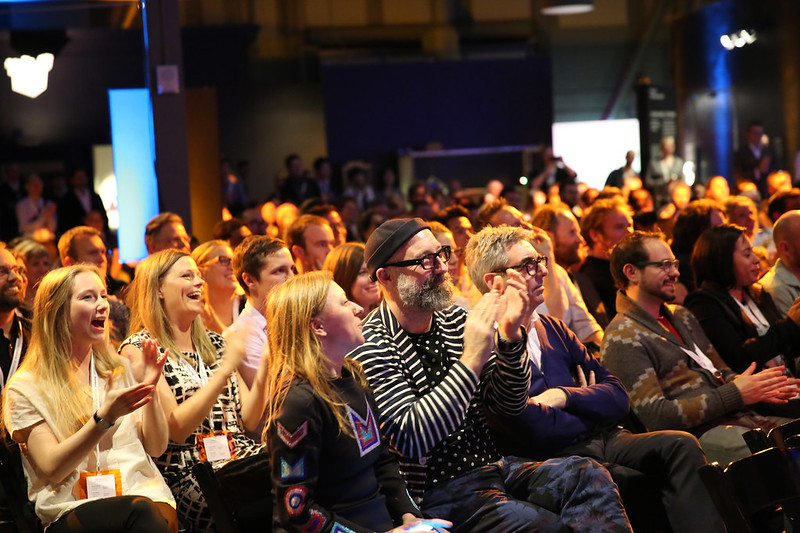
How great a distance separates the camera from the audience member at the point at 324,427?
8.82 feet

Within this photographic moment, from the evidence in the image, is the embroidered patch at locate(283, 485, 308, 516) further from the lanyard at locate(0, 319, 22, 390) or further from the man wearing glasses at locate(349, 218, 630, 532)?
the lanyard at locate(0, 319, 22, 390)

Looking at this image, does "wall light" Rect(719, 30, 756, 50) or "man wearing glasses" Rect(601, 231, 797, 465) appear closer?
"man wearing glasses" Rect(601, 231, 797, 465)

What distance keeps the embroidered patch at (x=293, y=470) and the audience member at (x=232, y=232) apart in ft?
12.1

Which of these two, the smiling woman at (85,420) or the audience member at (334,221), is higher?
the audience member at (334,221)

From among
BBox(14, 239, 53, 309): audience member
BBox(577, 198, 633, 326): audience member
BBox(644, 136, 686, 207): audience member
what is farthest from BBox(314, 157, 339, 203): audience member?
BBox(14, 239, 53, 309): audience member

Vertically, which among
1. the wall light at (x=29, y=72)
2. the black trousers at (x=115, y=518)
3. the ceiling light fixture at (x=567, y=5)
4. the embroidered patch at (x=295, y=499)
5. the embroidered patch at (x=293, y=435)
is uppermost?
the ceiling light fixture at (x=567, y=5)

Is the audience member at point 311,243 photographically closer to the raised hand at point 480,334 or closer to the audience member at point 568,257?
the audience member at point 568,257

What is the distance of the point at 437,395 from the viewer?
301 centimetres

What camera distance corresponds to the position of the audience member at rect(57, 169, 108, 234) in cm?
1191

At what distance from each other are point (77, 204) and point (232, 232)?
254 inches

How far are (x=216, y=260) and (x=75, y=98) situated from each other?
10.8 metres

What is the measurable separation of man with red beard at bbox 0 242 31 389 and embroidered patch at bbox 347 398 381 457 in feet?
6.57

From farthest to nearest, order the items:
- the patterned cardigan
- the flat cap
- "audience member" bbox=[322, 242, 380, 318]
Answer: "audience member" bbox=[322, 242, 380, 318]
the patterned cardigan
the flat cap

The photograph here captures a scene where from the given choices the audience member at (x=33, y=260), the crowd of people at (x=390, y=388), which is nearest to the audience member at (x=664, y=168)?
the crowd of people at (x=390, y=388)
